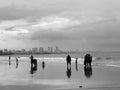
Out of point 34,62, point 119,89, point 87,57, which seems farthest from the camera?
point 34,62

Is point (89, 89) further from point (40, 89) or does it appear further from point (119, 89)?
point (40, 89)

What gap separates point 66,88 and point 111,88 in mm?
3057

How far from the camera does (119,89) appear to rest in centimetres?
1856

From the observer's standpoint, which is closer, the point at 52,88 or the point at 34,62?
the point at 52,88

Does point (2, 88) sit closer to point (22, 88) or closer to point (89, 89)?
point (22, 88)

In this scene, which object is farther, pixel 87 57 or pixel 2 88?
pixel 87 57

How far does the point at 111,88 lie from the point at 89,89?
64.8 inches

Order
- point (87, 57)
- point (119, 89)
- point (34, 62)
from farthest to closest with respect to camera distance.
→ point (34, 62)
point (87, 57)
point (119, 89)

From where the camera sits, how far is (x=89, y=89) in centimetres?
1861

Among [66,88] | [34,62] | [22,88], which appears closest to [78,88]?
[66,88]

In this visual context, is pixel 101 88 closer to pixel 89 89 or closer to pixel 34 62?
pixel 89 89

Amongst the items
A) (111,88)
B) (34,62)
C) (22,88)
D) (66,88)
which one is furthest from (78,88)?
(34,62)

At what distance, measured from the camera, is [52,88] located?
768 inches

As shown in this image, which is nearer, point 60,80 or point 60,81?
point 60,81
